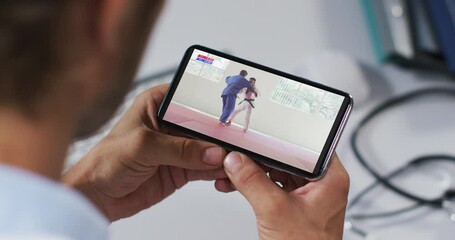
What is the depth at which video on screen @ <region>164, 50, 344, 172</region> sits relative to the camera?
0.55m

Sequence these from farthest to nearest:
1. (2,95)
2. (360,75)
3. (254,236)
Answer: (360,75) < (254,236) < (2,95)

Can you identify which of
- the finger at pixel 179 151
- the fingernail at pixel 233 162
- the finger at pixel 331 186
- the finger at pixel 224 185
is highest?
the finger at pixel 331 186

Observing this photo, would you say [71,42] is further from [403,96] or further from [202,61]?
[403,96]

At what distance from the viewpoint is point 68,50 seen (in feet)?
1.10

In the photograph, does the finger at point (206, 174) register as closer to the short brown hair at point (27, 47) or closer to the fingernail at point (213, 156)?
the fingernail at point (213, 156)

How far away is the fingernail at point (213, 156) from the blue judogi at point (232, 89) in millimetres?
37

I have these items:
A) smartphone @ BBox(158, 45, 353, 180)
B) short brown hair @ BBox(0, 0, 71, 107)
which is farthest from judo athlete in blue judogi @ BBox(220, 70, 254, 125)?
short brown hair @ BBox(0, 0, 71, 107)

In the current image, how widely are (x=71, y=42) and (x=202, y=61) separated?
254mm

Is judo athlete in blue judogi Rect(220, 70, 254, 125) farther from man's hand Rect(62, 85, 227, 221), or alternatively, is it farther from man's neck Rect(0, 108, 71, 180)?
man's neck Rect(0, 108, 71, 180)

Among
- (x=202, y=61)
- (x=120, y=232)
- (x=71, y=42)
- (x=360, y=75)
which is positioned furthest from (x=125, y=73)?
(x=360, y=75)

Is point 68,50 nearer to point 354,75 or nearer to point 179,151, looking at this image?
point 179,151

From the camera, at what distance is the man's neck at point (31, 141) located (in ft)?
1.12

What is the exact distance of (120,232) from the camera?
69 centimetres

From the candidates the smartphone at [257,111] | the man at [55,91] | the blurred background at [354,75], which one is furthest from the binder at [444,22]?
the man at [55,91]
